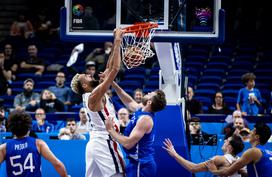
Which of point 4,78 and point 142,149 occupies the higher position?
point 4,78

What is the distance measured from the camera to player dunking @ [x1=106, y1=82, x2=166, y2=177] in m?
7.69

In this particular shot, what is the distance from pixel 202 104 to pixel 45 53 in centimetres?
511

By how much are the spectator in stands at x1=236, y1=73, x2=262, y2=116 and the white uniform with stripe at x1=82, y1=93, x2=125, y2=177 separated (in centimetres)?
573

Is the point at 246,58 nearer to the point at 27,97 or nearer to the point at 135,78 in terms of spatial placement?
the point at 135,78

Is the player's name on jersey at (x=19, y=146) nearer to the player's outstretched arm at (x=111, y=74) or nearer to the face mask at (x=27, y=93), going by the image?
the player's outstretched arm at (x=111, y=74)

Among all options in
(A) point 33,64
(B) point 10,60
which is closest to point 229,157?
(A) point 33,64

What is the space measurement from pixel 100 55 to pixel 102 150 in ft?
27.9

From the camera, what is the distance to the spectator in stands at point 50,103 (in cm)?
1414

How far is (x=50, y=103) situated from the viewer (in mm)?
14219

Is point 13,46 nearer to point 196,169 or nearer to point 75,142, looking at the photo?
point 75,142

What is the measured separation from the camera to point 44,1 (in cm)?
2019

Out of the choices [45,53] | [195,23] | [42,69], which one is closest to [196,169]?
[195,23]

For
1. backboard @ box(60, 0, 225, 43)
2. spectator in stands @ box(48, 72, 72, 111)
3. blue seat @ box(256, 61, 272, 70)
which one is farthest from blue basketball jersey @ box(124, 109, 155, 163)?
blue seat @ box(256, 61, 272, 70)

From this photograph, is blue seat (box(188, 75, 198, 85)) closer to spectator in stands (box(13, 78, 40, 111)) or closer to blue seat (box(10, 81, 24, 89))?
spectator in stands (box(13, 78, 40, 111))
